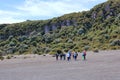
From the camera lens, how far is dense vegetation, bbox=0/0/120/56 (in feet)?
265

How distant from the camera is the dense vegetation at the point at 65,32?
80750 mm

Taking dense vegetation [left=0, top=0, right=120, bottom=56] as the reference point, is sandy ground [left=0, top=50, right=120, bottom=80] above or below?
below

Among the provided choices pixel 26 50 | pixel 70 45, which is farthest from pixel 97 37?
pixel 26 50

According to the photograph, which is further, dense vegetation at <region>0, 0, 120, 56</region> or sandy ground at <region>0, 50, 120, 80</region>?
dense vegetation at <region>0, 0, 120, 56</region>

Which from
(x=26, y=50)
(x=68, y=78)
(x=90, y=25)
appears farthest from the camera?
(x=90, y=25)

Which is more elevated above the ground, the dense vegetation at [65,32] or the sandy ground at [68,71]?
the dense vegetation at [65,32]

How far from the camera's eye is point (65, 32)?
98562 millimetres

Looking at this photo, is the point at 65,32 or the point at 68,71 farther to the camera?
the point at 65,32

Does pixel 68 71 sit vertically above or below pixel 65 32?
below

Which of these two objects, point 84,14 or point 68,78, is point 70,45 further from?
point 68,78

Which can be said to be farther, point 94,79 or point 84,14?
point 84,14

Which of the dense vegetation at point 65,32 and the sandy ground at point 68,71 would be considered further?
the dense vegetation at point 65,32

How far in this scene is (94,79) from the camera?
2175 centimetres

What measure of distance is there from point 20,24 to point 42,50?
34.9 meters
